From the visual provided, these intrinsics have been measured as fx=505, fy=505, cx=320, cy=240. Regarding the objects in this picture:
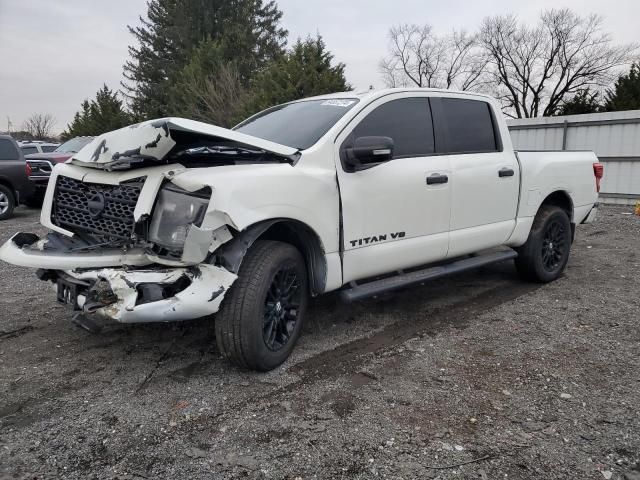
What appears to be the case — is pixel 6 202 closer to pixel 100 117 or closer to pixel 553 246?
pixel 553 246

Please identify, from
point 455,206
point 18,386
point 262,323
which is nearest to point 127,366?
point 18,386

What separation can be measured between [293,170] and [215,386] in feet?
4.66

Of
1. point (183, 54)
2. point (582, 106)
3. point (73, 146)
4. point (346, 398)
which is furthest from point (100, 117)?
point (346, 398)

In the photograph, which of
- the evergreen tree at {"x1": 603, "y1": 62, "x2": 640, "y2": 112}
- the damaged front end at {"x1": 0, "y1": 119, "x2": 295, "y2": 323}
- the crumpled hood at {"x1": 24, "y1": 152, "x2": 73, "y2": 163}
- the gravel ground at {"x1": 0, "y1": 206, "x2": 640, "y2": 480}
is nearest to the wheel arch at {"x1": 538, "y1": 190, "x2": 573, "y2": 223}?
the gravel ground at {"x1": 0, "y1": 206, "x2": 640, "y2": 480}

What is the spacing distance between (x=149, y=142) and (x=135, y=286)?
0.81 meters

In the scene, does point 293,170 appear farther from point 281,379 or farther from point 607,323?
point 607,323

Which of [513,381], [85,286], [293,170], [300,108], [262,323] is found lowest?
[513,381]

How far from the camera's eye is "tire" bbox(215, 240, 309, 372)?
9.75ft

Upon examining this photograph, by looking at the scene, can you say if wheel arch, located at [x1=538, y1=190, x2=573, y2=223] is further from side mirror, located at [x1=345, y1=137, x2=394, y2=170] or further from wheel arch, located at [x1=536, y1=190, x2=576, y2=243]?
side mirror, located at [x1=345, y1=137, x2=394, y2=170]

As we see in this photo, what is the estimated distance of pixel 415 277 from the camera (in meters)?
4.02

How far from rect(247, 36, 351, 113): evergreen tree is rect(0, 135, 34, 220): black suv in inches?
296

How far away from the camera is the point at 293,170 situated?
3197 millimetres

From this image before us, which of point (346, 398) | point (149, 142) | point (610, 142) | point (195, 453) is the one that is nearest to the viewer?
point (195, 453)

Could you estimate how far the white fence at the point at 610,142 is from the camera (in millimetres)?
11273
